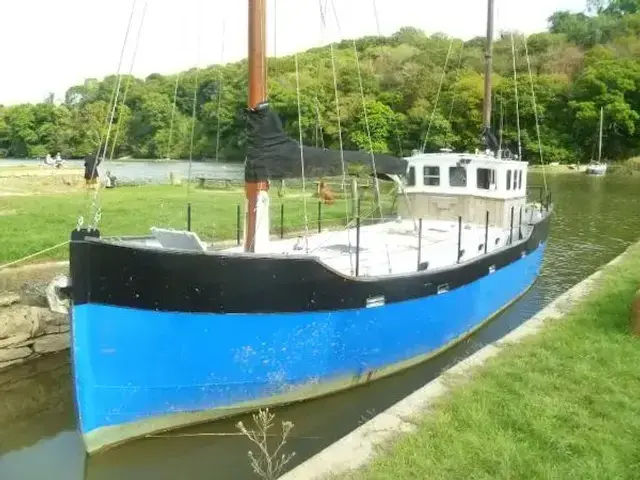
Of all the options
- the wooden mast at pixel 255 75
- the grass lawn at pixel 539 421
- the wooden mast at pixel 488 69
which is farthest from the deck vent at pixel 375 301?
the wooden mast at pixel 488 69

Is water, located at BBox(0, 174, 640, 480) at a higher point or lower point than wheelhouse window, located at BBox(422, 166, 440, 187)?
lower

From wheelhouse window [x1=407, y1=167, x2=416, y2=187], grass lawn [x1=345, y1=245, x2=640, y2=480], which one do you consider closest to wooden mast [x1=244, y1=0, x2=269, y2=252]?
grass lawn [x1=345, y1=245, x2=640, y2=480]

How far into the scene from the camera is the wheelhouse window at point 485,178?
497 inches

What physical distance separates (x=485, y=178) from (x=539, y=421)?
7.68 m

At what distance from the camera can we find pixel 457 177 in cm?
1269

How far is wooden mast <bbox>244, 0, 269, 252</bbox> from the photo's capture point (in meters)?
7.49

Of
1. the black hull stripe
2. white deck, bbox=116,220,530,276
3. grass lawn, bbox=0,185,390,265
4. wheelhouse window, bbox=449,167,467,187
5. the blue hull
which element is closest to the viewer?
the black hull stripe

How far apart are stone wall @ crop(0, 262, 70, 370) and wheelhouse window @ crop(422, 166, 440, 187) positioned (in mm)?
7431

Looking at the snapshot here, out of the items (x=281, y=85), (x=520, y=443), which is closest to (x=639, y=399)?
(x=520, y=443)

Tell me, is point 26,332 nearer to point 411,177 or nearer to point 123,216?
point 411,177

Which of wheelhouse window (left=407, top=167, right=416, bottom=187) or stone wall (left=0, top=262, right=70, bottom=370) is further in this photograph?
wheelhouse window (left=407, top=167, right=416, bottom=187)

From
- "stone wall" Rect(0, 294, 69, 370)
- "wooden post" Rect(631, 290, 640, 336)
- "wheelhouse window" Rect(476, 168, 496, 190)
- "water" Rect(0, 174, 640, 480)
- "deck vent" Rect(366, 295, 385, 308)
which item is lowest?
"water" Rect(0, 174, 640, 480)

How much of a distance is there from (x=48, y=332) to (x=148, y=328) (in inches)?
161

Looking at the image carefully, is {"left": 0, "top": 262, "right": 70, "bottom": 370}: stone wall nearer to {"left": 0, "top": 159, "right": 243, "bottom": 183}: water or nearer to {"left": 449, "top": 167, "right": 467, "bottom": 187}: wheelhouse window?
{"left": 449, "top": 167, "right": 467, "bottom": 187}: wheelhouse window
